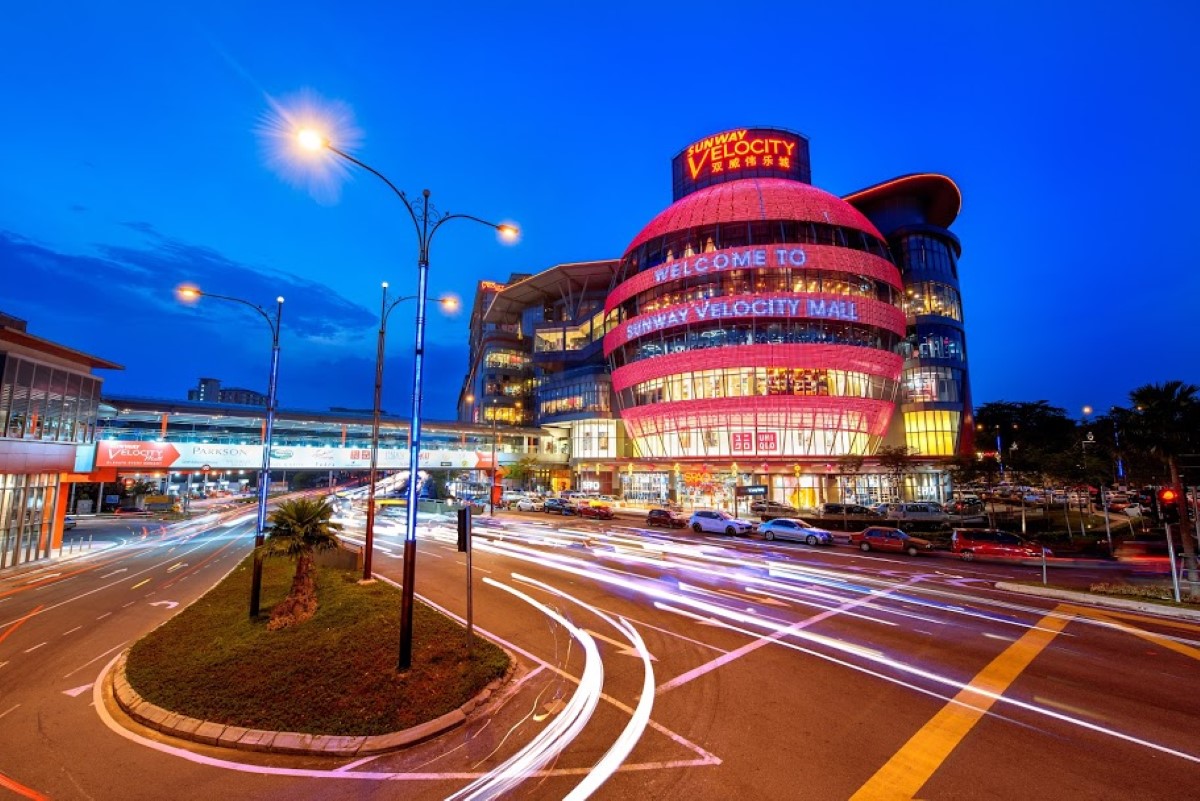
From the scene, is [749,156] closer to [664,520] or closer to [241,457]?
[664,520]

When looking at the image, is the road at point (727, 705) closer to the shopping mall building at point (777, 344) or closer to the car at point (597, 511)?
the car at point (597, 511)

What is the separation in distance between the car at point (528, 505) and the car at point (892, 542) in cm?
3547

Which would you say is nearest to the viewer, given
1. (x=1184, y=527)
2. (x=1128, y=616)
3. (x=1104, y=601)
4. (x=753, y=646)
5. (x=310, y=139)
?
(x=310, y=139)

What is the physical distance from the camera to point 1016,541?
26.5m

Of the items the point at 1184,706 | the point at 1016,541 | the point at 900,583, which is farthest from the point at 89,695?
the point at 1016,541

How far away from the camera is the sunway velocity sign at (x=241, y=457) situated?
33.5 meters

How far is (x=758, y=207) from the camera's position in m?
61.1

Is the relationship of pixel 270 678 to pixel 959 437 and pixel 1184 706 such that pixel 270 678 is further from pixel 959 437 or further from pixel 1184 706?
pixel 959 437

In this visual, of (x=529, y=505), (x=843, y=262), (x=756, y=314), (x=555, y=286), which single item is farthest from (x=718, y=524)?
(x=555, y=286)

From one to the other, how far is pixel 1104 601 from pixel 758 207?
52901 mm

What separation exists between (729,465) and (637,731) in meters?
49.9

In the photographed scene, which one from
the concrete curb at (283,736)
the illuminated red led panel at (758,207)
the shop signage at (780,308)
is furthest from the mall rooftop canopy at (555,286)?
the concrete curb at (283,736)

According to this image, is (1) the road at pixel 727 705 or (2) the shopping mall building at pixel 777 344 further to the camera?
(2) the shopping mall building at pixel 777 344

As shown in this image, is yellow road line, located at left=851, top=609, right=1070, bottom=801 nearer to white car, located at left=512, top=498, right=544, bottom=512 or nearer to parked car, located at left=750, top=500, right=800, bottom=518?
parked car, located at left=750, top=500, right=800, bottom=518
